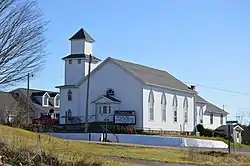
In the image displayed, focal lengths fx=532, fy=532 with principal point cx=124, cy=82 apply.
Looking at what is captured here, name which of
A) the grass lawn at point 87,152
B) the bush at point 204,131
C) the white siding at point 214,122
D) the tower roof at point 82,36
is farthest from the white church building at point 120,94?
the grass lawn at point 87,152

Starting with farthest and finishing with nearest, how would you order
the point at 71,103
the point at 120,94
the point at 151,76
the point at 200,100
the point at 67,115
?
the point at 200,100, the point at 151,76, the point at 71,103, the point at 67,115, the point at 120,94

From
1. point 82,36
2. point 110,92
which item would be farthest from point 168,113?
point 82,36

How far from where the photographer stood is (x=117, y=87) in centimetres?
6094

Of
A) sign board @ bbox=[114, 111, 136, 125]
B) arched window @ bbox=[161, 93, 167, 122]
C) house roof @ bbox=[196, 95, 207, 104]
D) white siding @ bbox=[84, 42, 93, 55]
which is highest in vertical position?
white siding @ bbox=[84, 42, 93, 55]

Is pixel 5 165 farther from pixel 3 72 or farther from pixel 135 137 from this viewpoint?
pixel 135 137

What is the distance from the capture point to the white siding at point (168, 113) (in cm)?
5972

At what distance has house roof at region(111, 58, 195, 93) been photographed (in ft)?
202

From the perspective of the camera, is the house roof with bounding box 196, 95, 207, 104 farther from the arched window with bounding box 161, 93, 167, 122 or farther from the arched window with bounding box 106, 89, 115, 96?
the arched window with bounding box 106, 89, 115, 96

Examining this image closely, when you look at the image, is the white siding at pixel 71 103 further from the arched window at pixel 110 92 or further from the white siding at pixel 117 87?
the arched window at pixel 110 92

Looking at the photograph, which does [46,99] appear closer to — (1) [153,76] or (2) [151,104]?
(1) [153,76]

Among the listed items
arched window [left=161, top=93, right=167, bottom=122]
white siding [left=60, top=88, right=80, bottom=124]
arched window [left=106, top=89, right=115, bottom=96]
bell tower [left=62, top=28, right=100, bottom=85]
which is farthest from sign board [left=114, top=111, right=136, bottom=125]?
bell tower [left=62, top=28, right=100, bottom=85]

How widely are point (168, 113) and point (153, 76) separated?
16.3ft

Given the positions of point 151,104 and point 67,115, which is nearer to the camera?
point 151,104

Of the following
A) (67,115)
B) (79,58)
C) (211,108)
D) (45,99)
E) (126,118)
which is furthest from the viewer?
(211,108)
